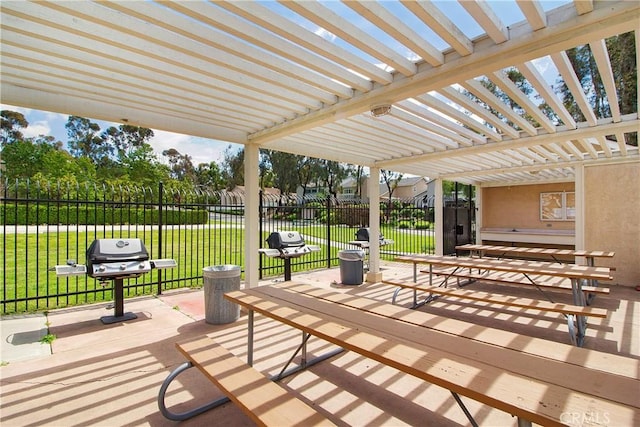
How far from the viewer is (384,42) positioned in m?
2.45

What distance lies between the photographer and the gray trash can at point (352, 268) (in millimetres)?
6828

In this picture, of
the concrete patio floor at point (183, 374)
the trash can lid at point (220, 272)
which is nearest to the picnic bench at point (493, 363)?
the concrete patio floor at point (183, 374)

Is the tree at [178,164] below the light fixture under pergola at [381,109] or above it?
above

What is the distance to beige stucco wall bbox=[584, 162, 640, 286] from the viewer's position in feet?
21.8

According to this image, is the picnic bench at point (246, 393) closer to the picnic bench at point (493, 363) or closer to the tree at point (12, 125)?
the picnic bench at point (493, 363)

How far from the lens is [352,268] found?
6.83 meters

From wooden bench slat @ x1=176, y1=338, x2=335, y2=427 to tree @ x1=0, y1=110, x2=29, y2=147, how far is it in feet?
149

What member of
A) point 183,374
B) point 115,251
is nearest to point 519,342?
point 183,374

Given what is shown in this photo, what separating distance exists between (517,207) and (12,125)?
161ft

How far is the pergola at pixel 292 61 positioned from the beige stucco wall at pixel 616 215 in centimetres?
364

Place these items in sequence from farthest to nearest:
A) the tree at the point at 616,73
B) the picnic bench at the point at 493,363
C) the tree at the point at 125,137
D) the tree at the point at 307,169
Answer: the tree at the point at 125,137 → the tree at the point at 307,169 → the tree at the point at 616,73 → the picnic bench at the point at 493,363

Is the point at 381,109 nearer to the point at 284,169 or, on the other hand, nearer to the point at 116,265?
the point at 116,265

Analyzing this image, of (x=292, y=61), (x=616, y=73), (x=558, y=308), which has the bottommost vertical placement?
(x=558, y=308)

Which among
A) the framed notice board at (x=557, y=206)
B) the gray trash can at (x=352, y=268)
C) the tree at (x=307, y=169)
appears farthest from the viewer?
the tree at (x=307, y=169)
